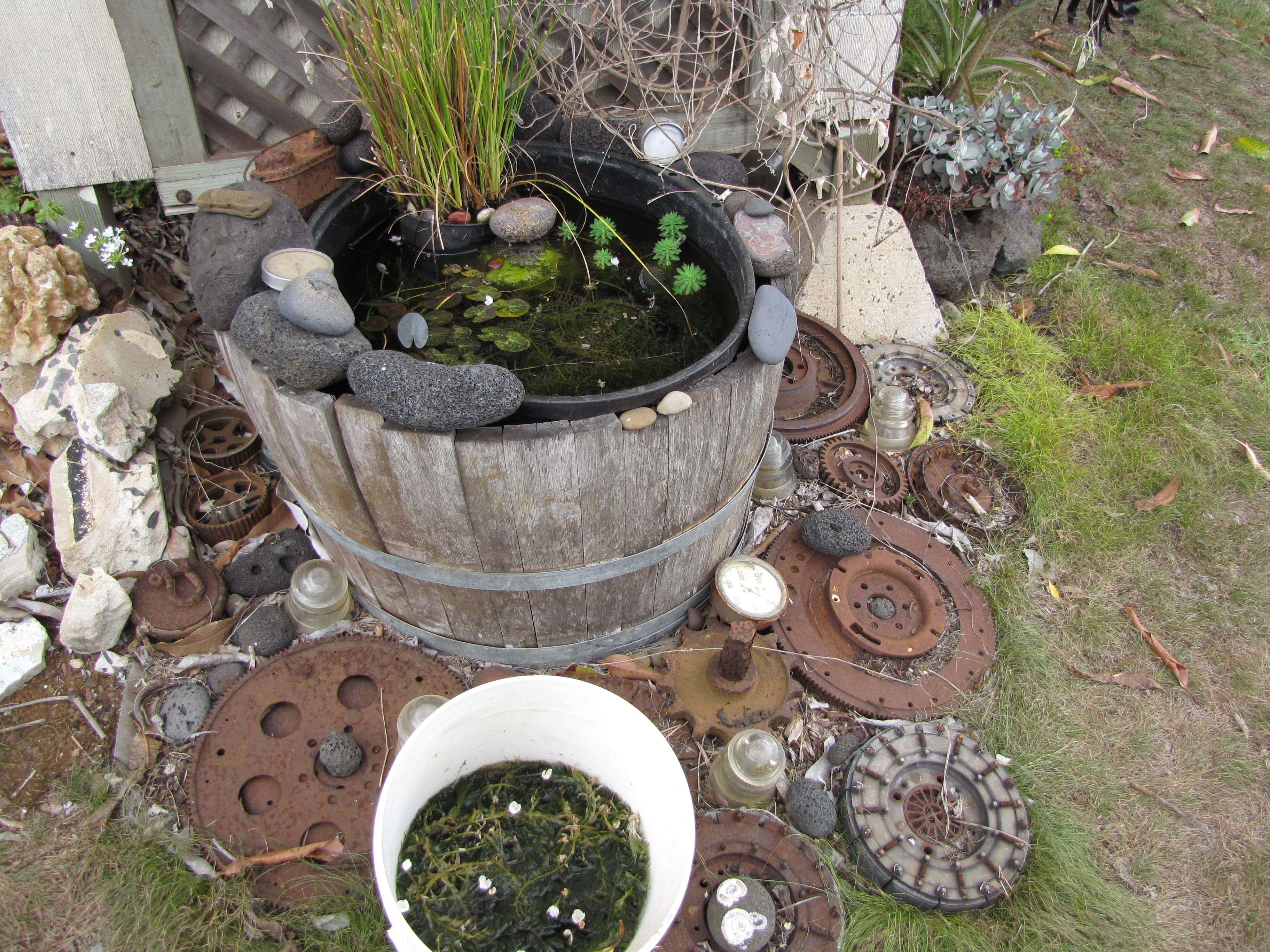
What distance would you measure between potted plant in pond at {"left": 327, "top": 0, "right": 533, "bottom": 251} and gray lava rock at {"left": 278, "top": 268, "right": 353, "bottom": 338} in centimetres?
64

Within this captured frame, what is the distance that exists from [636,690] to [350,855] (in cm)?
83

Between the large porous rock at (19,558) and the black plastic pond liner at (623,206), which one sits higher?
the black plastic pond liner at (623,206)

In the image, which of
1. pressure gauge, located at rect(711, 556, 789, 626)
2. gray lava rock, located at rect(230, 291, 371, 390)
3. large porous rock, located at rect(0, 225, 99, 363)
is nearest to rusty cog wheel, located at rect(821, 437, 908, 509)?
pressure gauge, located at rect(711, 556, 789, 626)

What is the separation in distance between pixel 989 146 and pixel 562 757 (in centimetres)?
304

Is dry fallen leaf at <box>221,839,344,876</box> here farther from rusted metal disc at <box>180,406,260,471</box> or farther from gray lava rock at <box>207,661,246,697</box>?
rusted metal disc at <box>180,406,260,471</box>

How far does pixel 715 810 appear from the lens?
6.49 feet

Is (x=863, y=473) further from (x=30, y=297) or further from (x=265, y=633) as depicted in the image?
(x=30, y=297)

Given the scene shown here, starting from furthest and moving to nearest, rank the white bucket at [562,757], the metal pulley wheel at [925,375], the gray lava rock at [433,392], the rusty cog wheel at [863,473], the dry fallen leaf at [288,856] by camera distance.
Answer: the metal pulley wheel at [925,375] < the rusty cog wheel at [863,473] < the dry fallen leaf at [288,856] < the gray lava rock at [433,392] < the white bucket at [562,757]

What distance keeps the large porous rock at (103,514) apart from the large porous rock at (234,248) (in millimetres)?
765

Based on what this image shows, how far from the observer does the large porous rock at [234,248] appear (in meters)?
1.89

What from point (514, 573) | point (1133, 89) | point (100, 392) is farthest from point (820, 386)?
point (1133, 89)

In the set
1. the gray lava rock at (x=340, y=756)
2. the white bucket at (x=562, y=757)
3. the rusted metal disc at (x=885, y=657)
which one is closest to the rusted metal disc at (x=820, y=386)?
the rusted metal disc at (x=885, y=657)

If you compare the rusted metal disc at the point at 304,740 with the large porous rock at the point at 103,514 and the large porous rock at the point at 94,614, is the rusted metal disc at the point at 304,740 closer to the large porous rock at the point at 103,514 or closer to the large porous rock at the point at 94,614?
the large porous rock at the point at 94,614

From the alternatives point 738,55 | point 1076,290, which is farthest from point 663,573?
point 1076,290
